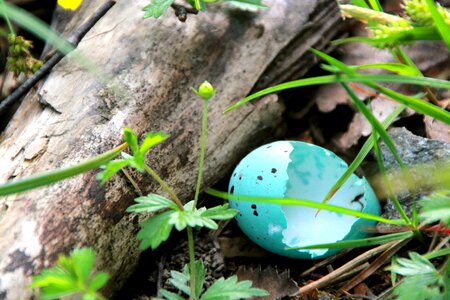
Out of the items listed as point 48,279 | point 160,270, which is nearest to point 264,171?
point 160,270

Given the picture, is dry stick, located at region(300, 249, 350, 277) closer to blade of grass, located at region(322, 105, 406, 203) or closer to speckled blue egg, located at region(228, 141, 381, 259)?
speckled blue egg, located at region(228, 141, 381, 259)

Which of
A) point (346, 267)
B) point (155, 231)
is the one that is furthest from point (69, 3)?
point (346, 267)

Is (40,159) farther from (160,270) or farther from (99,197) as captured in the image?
(160,270)

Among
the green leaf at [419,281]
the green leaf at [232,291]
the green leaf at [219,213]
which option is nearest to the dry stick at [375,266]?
the green leaf at [419,281]

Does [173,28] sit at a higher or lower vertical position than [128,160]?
lower

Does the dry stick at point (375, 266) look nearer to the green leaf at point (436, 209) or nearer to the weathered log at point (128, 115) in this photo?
the green leaf at point (436, 209)
